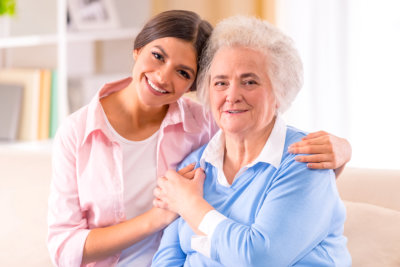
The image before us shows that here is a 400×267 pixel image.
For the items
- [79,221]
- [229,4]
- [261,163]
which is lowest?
[79,221]

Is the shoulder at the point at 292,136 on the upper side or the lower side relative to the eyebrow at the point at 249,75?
lower

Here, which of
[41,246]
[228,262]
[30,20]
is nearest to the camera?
[228,262]

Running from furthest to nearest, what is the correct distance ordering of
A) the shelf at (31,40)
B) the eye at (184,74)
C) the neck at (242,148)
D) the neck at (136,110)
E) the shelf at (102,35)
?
1. the shelf at (31,40)
2. the shelf at (102,35)
3. the neck at (136,110)
4. the eye at (184,74)
5. the neck at (242,148)

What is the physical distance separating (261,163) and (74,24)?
2204 mm

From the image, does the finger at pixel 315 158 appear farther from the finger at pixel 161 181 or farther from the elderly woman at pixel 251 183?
the finger at pixel 161 181

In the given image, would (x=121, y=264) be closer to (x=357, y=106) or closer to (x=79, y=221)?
(x=79, y=221)

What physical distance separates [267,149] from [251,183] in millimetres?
98

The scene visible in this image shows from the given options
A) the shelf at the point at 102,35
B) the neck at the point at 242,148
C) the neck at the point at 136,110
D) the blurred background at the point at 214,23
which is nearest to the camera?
the neck at the point at 242,148

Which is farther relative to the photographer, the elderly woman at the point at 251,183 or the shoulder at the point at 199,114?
the shoulder at the point at 199,114

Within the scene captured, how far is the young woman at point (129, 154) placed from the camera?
142 cm

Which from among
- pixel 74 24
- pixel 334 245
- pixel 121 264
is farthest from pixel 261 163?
pixel 74 24

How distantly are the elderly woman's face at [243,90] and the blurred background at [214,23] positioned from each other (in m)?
0.90

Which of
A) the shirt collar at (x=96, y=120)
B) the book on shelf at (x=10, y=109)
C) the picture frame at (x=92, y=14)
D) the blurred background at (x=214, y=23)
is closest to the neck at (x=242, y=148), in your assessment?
the shirt collar at (x=96, y=120)

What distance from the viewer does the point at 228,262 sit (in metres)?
1.14
